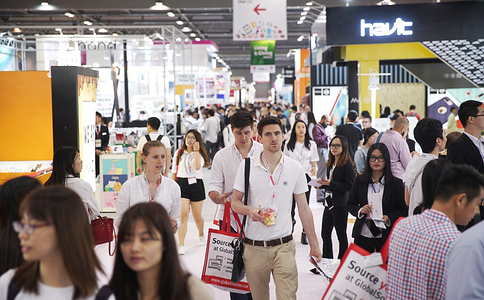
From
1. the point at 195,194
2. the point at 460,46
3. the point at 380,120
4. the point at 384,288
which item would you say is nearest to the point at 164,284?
the point at 384,288

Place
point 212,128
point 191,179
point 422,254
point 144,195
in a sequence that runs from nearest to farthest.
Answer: point 422,254 → point 144,195 → point 191,179 → point 212,128

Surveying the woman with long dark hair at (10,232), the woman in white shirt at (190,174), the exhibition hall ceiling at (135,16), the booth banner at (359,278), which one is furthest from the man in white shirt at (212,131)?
the woman with long dark hair at (10,232)

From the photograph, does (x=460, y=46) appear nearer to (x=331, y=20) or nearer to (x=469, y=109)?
(x=331, y=20)

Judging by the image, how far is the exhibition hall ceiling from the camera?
10672 mm

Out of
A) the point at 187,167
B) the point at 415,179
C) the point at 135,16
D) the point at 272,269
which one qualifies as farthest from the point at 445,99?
the point at 272,269

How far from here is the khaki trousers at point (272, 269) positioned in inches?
126

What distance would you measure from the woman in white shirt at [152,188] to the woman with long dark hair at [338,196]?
1.90 metres

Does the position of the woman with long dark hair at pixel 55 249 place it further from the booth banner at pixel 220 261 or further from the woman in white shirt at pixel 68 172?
the woman in white shirt at pixel 68 172

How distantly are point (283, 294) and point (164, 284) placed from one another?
1631 mm

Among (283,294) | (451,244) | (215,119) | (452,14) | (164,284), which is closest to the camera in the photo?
(164,284)

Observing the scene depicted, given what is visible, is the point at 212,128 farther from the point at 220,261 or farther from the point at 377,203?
the point at 220,261

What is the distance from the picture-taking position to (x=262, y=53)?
77.2ft

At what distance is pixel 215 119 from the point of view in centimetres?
1491

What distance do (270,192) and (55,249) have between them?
5.94 feet
